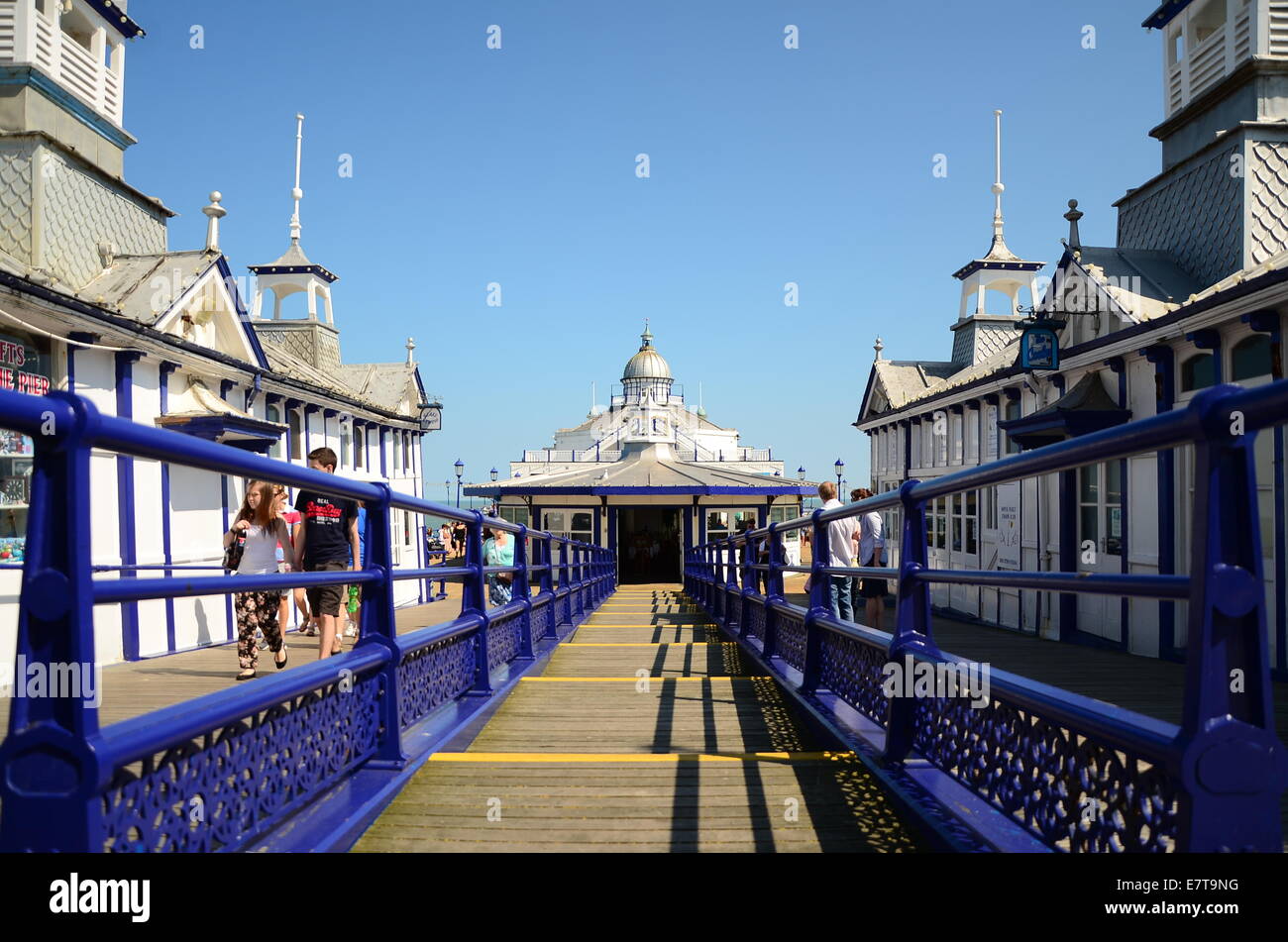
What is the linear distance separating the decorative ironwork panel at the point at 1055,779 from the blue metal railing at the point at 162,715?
1866 millimetres

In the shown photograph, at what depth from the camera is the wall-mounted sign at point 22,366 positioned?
7.85 meters

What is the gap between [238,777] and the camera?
2121mm

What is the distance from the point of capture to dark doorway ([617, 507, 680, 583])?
104 feet

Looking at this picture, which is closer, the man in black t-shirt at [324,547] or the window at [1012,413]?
the man in black t-shirt at [324,547]

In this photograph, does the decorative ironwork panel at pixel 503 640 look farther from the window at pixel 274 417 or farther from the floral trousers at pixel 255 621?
the window at pixel 274 417

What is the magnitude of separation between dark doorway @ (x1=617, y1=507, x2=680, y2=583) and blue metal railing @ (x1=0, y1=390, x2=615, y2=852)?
27.9 m

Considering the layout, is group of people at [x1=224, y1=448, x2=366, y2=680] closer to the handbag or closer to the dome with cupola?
the handbag

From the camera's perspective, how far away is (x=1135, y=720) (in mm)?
1846

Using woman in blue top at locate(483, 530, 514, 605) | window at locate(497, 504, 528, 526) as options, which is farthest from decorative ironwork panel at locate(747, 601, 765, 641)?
window at locate(497, 504, 528, 526)

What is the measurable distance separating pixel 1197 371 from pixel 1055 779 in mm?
10207

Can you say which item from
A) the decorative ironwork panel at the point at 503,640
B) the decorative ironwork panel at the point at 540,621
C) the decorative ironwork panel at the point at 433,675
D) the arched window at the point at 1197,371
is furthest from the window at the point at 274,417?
the arched window at the point at 1197,371
